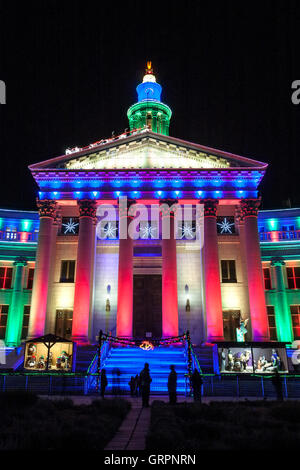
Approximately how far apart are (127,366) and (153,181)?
1525cm

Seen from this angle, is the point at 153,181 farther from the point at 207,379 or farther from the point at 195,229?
the point at 207,379

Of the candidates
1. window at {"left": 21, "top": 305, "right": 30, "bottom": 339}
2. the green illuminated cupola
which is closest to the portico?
window at {"left": 21, "top": 305, "right": 30, "bottom": 339}

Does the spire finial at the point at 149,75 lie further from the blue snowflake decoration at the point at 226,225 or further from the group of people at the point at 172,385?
the group of people at the point at 172,385

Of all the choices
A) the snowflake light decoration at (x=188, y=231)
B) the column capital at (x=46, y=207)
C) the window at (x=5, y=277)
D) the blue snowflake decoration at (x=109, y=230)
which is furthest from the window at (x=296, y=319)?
the window at (x=5, y=277)

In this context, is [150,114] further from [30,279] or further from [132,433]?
[132,433]

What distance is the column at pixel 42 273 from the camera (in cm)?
3092

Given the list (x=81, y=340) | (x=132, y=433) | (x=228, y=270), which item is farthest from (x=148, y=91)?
(x=132, y=433)

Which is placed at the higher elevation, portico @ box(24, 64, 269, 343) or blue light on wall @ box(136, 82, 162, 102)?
blue light on wall @ box(136, 82, 162, 102)

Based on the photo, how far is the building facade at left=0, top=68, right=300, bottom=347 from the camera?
31.7 meters

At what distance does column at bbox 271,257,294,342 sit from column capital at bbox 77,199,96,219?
673 inches

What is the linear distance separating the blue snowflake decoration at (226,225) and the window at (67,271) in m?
13.9

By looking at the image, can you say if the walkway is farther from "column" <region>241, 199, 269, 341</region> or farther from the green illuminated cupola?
the green illuminated cupola

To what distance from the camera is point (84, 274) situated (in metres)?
31.8
